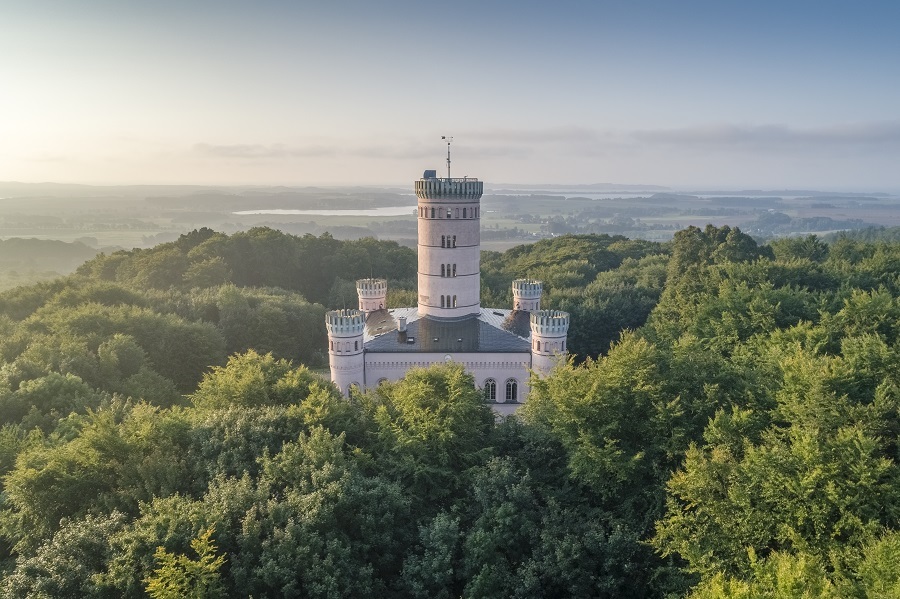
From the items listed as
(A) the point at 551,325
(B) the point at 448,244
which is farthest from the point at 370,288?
(A) the point at 551,325

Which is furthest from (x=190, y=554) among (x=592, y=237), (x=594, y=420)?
(x=592, y=237)

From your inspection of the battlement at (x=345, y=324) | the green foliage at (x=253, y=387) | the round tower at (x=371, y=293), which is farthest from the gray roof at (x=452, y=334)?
the green foliage at (x=253, y=387)

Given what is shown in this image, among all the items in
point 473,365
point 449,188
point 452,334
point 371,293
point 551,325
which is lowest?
point 473,365

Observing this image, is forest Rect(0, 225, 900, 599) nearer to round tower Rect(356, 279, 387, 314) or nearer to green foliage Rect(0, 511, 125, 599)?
green foliage Rect(0, 511, 125, 599)

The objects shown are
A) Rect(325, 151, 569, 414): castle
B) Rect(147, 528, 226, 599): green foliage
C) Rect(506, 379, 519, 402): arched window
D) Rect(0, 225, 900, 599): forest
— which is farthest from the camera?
Rect(506, 379, 519, 402): arched window

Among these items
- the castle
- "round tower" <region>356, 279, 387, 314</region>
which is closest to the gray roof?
the castle

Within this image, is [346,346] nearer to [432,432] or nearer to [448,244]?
[448,244]
